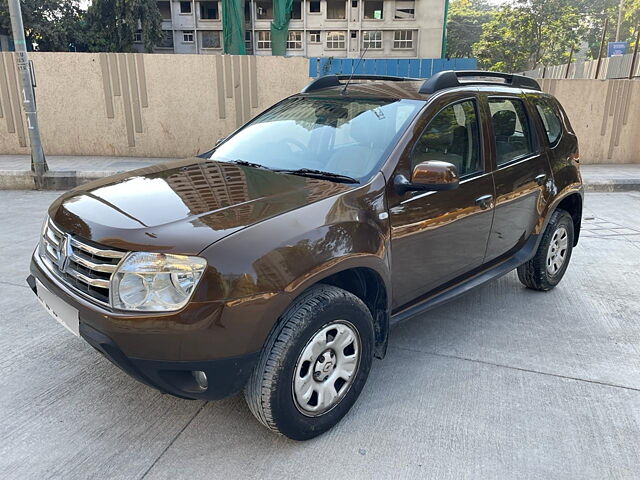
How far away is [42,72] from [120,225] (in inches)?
397

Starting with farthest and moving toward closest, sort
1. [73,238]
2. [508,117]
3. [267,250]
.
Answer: [508,117], [73,238], [267,250]

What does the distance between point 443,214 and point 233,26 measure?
48.3 metres

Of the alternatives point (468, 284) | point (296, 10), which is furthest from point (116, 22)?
point (468, 284)

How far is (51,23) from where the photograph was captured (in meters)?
40.5

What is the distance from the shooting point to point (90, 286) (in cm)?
232

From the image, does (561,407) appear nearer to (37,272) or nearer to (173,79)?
(37,272)

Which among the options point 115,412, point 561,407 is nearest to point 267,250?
point 115,412

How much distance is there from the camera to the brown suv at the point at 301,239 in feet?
7.09

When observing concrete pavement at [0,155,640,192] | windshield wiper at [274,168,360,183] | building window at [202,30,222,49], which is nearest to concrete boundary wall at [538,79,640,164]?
concrete pavement at [0,155,640,192]

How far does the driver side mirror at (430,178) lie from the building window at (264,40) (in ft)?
173

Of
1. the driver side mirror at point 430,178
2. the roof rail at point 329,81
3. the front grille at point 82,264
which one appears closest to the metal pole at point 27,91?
the roof rail at point 329,81

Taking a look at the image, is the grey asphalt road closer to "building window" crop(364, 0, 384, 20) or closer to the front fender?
the front fender

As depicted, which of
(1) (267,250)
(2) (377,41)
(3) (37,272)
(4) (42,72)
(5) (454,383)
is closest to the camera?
(1) (267,250)

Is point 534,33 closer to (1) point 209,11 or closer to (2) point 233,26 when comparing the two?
(2) point 233,26
